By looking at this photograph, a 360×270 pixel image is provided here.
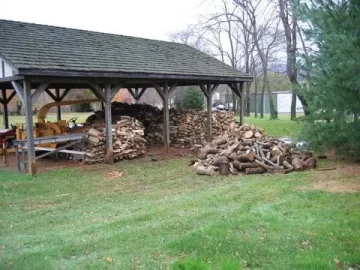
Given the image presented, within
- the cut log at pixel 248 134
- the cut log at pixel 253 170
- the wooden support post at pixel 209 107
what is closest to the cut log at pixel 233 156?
the cut log at pixel 253 170

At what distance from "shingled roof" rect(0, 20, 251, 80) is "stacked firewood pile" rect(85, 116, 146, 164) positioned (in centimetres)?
194

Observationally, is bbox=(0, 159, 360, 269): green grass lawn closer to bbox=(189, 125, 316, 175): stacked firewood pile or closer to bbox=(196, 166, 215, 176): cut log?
bbox=(196, 166, 215, 176): cut log

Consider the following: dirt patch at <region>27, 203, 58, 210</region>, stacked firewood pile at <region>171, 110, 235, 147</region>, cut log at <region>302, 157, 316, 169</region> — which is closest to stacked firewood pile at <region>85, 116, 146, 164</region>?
stacked firewood pile at <region>171, 110, 235, 147</region>

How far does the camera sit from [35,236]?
5016 millimetres

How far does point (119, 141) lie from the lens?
1218 centimetres

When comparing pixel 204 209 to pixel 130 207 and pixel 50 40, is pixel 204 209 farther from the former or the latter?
pixel 50 40

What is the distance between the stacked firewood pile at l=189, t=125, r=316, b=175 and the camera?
30.7ft

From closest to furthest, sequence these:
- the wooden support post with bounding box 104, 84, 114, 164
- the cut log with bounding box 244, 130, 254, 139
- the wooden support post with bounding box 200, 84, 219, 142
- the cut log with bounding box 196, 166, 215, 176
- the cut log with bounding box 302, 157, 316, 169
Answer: the cut log with bounding box 196, 166, 215, 176, the cut log with bounding box 302, 157, 316, 169, the cut log with bounding box 244, 130, 254, 139, the wooden support post with bounding box 104, 84, 114, 164, the wooden support post with bounding box 200, 84, 219, 142

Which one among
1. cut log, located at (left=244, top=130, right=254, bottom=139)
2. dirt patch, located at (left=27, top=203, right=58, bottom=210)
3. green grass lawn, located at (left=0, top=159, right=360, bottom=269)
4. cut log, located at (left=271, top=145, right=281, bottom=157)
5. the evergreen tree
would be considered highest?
the evergreen tree

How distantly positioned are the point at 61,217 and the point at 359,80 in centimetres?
489

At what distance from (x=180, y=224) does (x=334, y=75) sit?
359 centimetres

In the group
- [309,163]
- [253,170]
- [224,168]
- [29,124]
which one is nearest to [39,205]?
[29,124]

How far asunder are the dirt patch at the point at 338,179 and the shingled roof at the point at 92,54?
6512 mm

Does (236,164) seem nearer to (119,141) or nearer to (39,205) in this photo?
(119,141)
